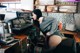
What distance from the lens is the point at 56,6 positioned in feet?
12.5

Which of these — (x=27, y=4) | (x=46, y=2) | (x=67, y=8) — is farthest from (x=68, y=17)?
(x=27, y=4)

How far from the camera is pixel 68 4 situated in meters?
3.71

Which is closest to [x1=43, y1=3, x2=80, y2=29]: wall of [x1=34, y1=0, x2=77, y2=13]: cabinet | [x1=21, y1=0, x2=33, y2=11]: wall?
[x1=34, y1=0, x2=77, y2=13]: cabinet

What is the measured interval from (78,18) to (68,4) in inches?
18.4

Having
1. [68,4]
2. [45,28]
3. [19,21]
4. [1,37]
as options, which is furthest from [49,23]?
[68,4]

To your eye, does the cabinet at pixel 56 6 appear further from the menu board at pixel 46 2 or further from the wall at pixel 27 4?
the wall at pixel 27 4

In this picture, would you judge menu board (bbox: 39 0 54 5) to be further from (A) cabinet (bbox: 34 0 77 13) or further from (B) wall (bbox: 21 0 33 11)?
(B) wall (bbox: 21 0 33 11)

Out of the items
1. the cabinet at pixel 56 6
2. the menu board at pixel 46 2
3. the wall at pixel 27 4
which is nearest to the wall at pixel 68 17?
the cabinet at pixel 56 6

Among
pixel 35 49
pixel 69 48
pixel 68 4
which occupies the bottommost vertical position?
pixel 35 49

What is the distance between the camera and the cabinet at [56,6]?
12.1 feet

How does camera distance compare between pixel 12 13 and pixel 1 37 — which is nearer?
pixel 1 37

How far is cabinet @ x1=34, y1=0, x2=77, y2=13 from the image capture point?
3.69 meters

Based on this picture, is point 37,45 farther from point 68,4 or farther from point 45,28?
point 68,4

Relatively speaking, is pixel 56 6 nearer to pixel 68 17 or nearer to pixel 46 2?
pixel 46 2
